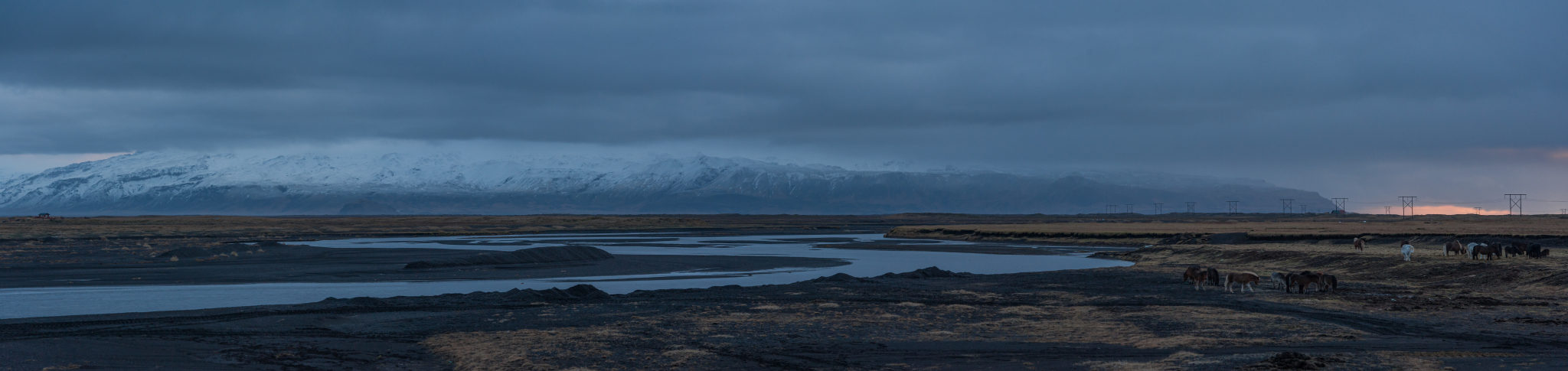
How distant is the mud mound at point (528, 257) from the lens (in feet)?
140

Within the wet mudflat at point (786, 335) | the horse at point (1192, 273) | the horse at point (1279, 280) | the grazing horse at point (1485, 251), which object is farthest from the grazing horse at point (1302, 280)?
the grazing horse at point (1485, 251)

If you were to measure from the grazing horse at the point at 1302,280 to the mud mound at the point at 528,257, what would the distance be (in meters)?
32.6

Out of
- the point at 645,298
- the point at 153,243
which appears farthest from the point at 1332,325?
the point at 153,243

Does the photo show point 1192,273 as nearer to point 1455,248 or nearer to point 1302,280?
point 1302,280

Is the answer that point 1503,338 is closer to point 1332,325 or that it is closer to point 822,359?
point 1332,325

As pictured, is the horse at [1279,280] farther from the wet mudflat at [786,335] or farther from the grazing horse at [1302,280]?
the wet mudflat at [786,335]

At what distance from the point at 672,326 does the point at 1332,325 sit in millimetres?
12480

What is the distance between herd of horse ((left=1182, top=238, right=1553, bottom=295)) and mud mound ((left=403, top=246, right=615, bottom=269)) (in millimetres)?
29923

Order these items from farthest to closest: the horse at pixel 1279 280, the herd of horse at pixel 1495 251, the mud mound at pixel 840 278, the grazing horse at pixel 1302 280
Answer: the mud mound at pixel 840 278
the herd of horse at pixel 1495 251
the horse at pixel 1279 280
the grazing horse at pixel 1302 280

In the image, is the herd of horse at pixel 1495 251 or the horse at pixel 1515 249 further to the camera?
the horse at pixel 1515 249

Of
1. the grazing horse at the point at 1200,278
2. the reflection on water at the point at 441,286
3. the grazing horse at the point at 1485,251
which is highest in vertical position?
the grazing horse at the point at 1485,251

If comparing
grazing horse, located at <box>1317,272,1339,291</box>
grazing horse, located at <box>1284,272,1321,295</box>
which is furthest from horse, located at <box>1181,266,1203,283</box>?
grazing horse, located at <box>1317,272,1339,291</box>

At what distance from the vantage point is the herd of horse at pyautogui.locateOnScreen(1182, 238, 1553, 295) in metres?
24.9

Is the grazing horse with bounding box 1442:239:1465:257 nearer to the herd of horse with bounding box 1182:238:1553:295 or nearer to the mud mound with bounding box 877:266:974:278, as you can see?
the herd of horse with bounding box 1182:238:1553:295
